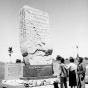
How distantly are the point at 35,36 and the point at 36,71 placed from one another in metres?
1.90

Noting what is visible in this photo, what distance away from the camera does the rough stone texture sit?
10273 millimetres

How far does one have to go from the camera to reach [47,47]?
11211 mm

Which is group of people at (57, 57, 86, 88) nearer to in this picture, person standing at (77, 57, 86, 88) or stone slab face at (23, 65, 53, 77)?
person standing at (77, 57, 86, 88)

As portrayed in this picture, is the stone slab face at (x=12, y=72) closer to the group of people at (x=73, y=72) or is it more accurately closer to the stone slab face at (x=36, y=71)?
the stone slab face at (x=36, y=71)

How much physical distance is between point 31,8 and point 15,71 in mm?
3984

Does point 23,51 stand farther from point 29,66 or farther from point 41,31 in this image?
point 41,31

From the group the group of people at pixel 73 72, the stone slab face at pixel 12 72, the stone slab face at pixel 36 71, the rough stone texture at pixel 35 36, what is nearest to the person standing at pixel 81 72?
the group of people at pixel 73 72

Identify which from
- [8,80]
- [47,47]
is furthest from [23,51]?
[8,80]

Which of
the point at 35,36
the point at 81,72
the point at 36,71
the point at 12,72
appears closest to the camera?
the point at 81,72

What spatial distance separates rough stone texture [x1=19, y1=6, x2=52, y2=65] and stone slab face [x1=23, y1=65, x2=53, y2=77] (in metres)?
0.25

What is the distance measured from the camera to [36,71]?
10.3 metres

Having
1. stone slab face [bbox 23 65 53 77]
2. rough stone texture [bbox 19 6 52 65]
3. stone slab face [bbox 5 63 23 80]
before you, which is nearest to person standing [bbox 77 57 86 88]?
stone slab face [bbox 23 65 53 77]

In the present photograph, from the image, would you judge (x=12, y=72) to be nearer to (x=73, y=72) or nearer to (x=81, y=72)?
(x=73, y=72)

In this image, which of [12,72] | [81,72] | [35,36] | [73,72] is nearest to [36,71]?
[35,36]
